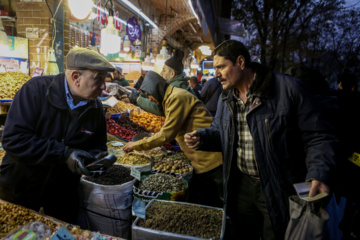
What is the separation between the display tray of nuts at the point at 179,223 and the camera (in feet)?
7.64

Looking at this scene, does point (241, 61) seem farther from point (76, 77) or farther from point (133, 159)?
point (133, 159)

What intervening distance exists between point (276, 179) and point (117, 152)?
2.74 metres

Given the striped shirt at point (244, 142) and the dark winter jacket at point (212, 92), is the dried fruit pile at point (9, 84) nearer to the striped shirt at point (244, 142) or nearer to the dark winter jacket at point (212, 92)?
the striped shirt at point (244, 142)

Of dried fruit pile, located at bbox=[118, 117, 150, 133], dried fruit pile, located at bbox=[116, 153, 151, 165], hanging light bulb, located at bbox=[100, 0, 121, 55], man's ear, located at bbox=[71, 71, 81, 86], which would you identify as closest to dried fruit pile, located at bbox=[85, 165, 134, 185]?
dried fruit pile, located at bbox=[116, 153, 151, 165]

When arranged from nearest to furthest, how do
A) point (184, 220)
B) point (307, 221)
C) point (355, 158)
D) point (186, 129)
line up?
point (307, 221), point (184, 220), point (355, 158), point (186, 129)

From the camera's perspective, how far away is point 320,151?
6.59 ft

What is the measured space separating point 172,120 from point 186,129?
319mm

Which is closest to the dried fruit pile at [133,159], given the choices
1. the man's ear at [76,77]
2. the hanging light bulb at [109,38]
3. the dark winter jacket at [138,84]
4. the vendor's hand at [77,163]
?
the vendor's hand at [77,163]

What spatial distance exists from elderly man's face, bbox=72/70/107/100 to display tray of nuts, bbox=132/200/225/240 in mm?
1334

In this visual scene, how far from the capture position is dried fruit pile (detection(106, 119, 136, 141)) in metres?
5.00

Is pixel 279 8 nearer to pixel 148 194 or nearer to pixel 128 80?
pixel 128 80

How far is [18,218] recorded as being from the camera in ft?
6.92

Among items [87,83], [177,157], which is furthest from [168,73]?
[87,83]

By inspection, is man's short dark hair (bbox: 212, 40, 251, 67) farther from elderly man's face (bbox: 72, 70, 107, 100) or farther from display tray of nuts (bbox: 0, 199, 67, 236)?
display tray of nuts (bbox: 0, 199, 67, 236)
